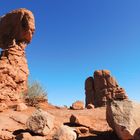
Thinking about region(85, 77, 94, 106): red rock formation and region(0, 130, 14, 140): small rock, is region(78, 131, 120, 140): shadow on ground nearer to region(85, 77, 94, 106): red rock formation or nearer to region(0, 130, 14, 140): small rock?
region(0, 130, 14, 140): small rock

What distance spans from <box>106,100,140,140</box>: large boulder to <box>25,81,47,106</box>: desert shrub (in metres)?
14.6

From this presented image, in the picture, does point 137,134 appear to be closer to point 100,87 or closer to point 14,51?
point 14,51

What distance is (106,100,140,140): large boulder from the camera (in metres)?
10.9

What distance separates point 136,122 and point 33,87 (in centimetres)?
1723

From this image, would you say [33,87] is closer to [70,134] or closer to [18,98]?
[18,98]

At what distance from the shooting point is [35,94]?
26.6 meters

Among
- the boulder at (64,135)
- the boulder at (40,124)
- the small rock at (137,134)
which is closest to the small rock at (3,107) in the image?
the boulder at (40,124)

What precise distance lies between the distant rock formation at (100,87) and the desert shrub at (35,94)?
17.0 m

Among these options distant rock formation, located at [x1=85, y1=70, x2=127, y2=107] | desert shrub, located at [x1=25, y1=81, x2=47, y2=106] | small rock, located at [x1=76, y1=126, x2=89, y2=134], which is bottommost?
small rock, located at [x1=76, y1=126, x2=89, y2=134]

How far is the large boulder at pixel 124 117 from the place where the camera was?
1088cm

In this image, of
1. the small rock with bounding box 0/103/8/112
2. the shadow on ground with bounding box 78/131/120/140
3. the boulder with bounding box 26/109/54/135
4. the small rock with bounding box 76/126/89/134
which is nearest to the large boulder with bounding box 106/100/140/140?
the shadow on ground with bounding box 78/131/120/140

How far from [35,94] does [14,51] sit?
4857 mm

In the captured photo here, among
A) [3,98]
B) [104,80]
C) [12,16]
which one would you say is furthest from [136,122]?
[104,80]

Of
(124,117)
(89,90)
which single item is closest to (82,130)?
(124,117)
